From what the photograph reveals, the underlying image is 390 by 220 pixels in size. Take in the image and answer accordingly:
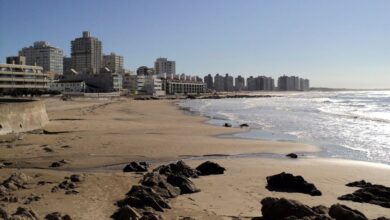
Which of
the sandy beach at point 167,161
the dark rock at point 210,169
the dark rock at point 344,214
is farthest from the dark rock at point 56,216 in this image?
the dark rock at point 210,169

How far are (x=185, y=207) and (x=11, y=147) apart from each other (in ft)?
38.7

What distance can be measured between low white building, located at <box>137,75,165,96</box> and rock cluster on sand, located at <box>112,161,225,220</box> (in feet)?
473

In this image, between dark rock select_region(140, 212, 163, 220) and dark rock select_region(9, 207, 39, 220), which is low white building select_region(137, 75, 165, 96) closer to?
dark rock select_region(140, 212, 163, 220)

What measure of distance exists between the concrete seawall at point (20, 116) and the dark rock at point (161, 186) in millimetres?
13469

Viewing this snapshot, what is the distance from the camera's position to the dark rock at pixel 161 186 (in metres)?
10.5

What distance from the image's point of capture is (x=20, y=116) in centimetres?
2370

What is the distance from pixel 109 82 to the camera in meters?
145

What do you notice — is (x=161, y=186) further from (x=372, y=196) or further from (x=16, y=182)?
(x=372, y=196)

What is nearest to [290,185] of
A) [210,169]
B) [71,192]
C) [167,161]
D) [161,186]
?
[210,169]

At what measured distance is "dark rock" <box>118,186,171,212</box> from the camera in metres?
9.24

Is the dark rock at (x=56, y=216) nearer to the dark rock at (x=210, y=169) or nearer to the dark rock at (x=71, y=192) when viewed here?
the dark rock at (x=71, y=192)

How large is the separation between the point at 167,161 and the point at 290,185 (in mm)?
6125

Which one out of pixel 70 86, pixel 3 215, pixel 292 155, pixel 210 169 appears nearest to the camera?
pixel 3 215

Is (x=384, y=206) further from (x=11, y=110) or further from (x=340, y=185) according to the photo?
(x=11, y=110)
